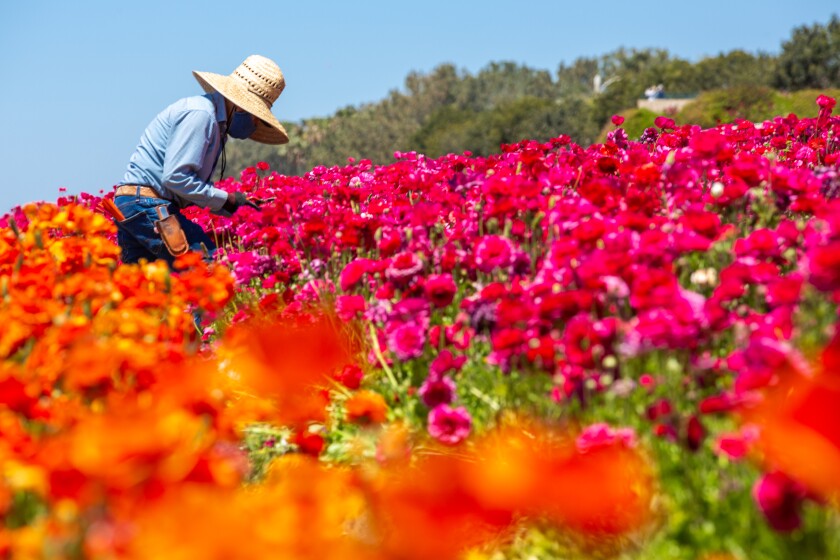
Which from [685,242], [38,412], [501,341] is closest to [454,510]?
[501,341]

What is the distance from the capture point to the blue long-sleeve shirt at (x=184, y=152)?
5.30 m

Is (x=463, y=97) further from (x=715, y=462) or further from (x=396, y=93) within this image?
(x=715, y=462)

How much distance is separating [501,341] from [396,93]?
278ft

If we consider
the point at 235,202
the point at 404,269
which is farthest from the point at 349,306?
the point at 235,202

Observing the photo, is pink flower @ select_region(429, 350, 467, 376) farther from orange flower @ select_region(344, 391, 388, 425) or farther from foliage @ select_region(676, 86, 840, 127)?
foliage @ select_region(676, 86, 840, 127)

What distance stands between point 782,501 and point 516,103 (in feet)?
195

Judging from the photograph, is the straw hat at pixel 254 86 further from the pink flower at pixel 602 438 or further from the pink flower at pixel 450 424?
the pink flower at pixel 602 438

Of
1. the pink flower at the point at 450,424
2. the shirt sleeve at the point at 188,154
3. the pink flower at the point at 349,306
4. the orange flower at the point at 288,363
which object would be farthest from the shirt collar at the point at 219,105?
the pink flower at the point at 450,424

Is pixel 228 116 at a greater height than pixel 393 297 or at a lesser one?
greater

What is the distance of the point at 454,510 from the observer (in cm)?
178

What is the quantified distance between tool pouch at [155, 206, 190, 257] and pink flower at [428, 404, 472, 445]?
296cm

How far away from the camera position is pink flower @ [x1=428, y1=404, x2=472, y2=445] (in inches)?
116

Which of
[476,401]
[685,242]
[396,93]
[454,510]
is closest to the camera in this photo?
[454,510]

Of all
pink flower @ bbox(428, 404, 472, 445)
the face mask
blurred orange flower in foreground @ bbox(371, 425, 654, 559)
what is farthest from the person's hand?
blurred orange flower in foreground @ bbox(371, 425, 654, 559)
